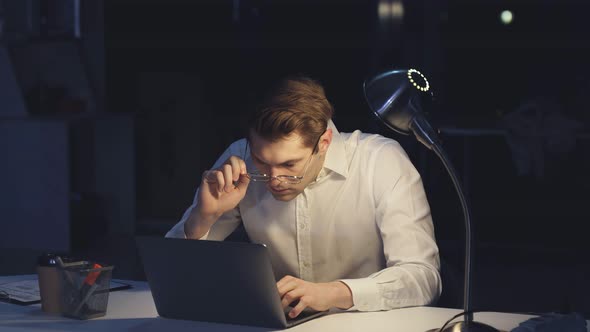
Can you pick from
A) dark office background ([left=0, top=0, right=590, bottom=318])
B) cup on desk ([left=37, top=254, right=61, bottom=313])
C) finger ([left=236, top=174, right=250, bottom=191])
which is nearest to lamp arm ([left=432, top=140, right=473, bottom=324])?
finger ([left=236, top=174, right=250, bottom=191])

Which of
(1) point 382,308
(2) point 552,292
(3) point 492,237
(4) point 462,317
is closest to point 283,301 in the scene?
(1) point 382,308

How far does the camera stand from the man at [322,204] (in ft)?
7.02

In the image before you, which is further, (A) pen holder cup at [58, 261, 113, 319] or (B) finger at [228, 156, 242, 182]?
(B) finger at [228, 156, 242, 182]

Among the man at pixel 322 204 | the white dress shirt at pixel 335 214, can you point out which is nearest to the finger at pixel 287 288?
the man at pixel 322 204

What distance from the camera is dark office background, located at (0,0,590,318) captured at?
5.34 m

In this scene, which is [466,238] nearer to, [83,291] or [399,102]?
[399,102]

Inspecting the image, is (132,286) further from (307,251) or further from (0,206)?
(0,206)

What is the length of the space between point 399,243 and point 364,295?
317 mm

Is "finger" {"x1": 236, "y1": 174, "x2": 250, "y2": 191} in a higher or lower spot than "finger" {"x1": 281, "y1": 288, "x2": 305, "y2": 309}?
higher

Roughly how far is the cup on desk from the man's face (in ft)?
1.95

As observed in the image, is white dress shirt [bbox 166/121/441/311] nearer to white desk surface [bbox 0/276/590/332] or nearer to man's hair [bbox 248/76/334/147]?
man's hair [bbox 248/76/334/147]

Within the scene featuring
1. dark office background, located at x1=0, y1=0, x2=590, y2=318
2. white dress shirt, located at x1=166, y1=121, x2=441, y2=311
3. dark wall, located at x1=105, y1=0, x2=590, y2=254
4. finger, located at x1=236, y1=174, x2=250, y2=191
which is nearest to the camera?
finger, located at x1=236, y1=174, x2=250, y2=191

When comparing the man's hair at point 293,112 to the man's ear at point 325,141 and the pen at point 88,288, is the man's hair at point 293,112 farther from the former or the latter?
the pen at point 88,288

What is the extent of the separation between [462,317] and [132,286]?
0.82 meters
